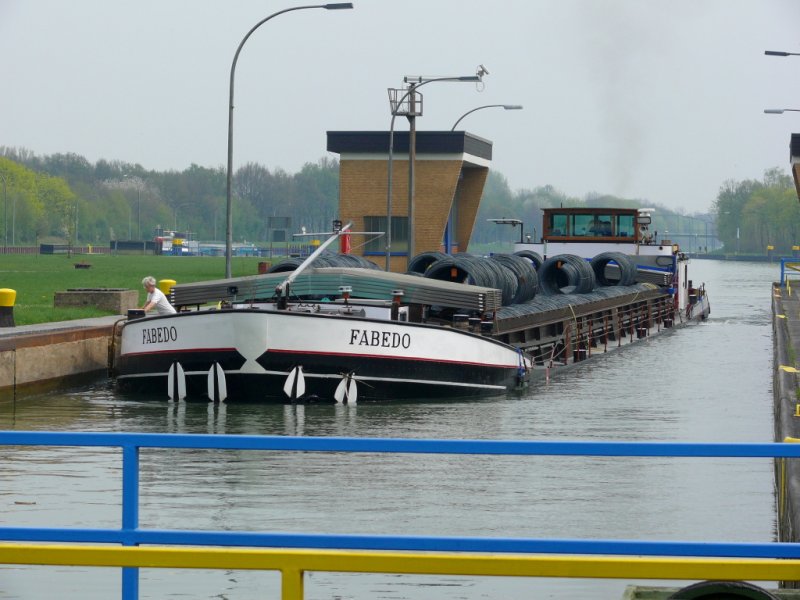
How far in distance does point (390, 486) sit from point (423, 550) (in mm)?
8951

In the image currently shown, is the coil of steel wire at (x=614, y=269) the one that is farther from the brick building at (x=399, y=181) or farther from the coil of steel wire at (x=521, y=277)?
the brick building at (x=399, y=181)

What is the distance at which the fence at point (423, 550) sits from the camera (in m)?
5.33

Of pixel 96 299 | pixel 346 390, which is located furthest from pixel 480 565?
pixel 96 299

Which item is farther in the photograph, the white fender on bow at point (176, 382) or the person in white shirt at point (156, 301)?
the person in white shirt at point (156, 301)

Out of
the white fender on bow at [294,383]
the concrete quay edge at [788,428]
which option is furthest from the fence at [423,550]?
the white fender on bow at [294,383]

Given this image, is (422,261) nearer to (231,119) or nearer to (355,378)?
(231,119)

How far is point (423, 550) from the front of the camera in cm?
536

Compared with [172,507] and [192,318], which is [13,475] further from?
[192,318]

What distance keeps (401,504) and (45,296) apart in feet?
95.9

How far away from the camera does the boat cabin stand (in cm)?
4972

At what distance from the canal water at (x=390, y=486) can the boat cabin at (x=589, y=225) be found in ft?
84.7

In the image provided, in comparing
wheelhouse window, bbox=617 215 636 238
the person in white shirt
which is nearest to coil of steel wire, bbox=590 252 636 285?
wheelhouse window, bbox=617 215 636 238

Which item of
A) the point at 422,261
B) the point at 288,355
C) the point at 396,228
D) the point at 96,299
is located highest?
the point at 396,228

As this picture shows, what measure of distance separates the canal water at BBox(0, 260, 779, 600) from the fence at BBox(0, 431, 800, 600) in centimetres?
366
